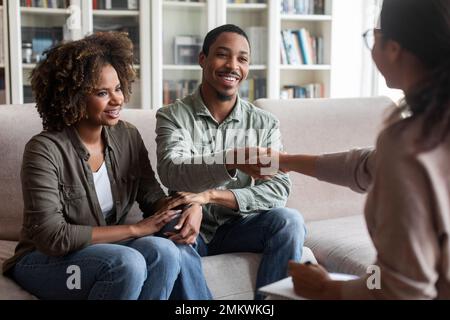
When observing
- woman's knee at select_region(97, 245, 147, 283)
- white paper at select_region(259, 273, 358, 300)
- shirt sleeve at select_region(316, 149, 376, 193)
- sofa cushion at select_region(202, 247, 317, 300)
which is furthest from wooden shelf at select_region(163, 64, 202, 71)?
A: white paper at select_region(259, 273, 358, 300)

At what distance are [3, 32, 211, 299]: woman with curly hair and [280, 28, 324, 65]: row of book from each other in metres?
2.36

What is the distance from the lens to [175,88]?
3.88 metres

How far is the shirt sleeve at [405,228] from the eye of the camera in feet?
2.72

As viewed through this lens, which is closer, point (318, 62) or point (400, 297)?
point (400, 297)

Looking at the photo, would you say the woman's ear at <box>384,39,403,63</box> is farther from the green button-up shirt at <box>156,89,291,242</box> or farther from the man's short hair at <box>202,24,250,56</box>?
the man's short hair at <box>202,24,250,56</box>

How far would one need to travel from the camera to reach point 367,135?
8.01 ft

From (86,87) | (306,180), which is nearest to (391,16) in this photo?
(86,87)

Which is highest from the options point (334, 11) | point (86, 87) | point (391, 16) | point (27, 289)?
point (334, 11)

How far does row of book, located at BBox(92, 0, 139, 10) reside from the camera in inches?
146

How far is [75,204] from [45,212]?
0.14m

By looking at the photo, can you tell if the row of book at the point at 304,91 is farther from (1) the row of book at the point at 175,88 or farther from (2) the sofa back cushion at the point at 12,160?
(2) the sofa back cushion at the point at 12,160

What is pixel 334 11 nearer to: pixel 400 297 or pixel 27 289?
pixel 27 289

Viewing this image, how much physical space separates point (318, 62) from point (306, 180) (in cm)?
204

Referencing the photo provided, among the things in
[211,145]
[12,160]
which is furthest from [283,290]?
[12,160]
